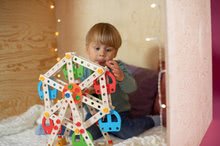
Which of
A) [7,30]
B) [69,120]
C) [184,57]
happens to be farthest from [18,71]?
[184,57]

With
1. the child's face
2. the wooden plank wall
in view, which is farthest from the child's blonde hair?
the wooden plank wall

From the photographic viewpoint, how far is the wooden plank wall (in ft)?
3.26

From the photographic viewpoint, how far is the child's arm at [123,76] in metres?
0.74

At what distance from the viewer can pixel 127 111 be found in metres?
0.88

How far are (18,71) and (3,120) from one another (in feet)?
0.62

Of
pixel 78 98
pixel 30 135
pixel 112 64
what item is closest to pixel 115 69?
pixel 112 64

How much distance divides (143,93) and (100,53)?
0.22 m

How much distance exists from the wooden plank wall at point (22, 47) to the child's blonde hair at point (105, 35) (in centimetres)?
21

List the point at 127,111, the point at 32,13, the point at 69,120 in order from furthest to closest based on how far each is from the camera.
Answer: the point at 32,13 → the point at 127,111 → the point at 69,120

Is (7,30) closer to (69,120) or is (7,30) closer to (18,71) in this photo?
(18,71)

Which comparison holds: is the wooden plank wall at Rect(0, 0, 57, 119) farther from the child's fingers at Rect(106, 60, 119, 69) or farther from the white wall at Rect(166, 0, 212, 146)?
the white wall at Rect(166, 0, 212, 146)

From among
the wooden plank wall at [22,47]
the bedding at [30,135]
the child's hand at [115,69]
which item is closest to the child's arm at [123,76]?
the child's hand at [115,69]

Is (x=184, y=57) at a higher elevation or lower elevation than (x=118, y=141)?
higher

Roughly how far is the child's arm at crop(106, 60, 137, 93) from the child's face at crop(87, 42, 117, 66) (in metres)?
0.03
